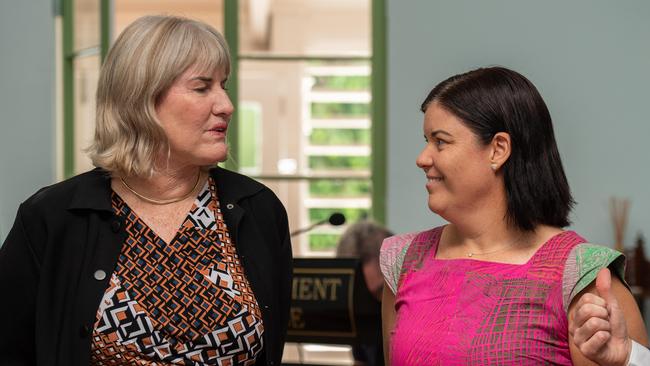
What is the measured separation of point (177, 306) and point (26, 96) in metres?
4.26

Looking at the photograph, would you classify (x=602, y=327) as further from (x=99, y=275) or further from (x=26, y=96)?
(x=26, y=96)

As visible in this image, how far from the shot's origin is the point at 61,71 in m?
6.12

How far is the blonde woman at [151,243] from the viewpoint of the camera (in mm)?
2115

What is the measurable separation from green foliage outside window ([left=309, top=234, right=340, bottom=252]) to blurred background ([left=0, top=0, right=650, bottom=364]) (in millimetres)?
11

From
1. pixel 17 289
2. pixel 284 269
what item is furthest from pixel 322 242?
pixel 17 289

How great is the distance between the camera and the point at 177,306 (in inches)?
→ 83.8

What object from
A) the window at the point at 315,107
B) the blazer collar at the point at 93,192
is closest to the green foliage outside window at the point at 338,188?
the window at the point at 315,107

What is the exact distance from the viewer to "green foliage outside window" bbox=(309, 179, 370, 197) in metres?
5.59

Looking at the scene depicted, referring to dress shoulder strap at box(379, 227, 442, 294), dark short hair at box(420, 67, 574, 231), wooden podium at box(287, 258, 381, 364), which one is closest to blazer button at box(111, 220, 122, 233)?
dress shoulder strap at box(379, 227, 442, 294)

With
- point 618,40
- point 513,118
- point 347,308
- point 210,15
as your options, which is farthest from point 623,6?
point 513,118

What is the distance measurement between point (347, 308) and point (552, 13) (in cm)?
272

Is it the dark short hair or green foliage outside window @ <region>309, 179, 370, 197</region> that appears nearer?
the dark short hair

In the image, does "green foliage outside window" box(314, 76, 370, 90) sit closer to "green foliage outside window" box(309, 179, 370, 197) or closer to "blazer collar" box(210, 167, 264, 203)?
"green foliage outside window" box(309, 179, 370, 197)

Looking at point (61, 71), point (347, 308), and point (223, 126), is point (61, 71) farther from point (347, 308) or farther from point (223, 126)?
point (223, 126)
